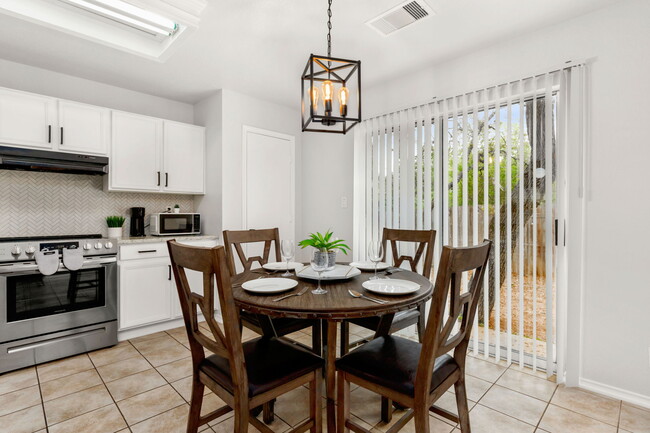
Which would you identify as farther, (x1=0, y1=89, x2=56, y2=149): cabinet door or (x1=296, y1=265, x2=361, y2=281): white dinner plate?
(x1=0, y1=89, x2=56, y2=149): cabinet door

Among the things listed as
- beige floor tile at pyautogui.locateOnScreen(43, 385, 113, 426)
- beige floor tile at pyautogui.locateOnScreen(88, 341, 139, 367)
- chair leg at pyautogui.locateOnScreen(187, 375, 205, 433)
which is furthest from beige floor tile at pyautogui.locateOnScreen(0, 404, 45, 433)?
chair leg at pyautogui.locateOnScreen(187, 375, 205, 433)

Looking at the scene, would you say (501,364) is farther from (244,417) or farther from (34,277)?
(34,277)

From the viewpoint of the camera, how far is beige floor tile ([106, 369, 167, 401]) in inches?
83.1

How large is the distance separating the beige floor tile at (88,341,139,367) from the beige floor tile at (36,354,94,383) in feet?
0.17

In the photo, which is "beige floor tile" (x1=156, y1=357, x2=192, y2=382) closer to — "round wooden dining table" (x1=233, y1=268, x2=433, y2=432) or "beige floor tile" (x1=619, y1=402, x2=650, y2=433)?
"round wooden dining table" (x1=233, y1=268, x2=433, y2=432)

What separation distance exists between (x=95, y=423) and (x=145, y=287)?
57.3 inches

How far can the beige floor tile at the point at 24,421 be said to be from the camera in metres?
1.76

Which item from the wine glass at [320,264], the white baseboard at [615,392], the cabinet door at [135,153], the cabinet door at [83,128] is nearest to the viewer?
the wine glass at [320,264]

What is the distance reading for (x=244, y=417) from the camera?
4.05 feet

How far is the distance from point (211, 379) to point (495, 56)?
2.98 metres

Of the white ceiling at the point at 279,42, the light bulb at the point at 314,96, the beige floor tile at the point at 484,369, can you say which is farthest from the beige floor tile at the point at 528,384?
the white ceiling at the point at 279,42

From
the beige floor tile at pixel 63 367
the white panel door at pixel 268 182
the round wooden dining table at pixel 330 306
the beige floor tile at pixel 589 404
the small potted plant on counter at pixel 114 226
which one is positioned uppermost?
the white panel door at pixel 268 182

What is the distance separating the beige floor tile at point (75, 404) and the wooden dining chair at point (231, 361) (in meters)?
0.95

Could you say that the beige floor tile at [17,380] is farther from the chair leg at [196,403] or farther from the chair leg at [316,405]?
the chair leg at [316,405]
